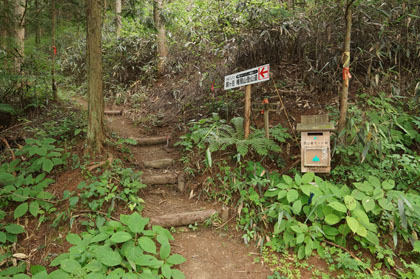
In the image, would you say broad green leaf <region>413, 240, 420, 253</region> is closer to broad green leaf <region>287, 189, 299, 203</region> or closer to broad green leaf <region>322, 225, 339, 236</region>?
broad green leaf <region>322, 225, 339, 236</region>

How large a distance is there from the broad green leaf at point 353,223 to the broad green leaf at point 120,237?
2349mm

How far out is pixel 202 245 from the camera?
312 centimetres

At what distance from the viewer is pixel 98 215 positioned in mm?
3137

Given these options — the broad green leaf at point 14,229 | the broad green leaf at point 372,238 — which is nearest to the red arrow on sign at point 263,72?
the broad green leaf at point 372,238

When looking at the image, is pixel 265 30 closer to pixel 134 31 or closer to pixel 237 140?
pixel 237 140

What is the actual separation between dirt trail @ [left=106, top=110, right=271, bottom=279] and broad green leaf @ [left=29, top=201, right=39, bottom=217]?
1.31 m

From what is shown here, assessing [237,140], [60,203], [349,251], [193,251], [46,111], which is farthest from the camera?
[46,111]

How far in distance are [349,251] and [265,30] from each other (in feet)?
14.0

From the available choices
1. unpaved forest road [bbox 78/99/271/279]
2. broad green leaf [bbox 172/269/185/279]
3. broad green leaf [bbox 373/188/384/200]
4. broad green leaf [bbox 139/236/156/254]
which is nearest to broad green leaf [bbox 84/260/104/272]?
broad green leaf [bbox 139/236/156/254]

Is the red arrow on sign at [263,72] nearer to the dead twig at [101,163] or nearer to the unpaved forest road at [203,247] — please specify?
the unpaved forest road at [203,247]

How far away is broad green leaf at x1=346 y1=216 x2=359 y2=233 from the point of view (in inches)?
101

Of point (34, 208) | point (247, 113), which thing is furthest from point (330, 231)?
point (34, 208)

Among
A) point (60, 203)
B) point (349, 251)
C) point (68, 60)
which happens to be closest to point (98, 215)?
point (60, 203)

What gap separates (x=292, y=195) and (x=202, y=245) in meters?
1.32
